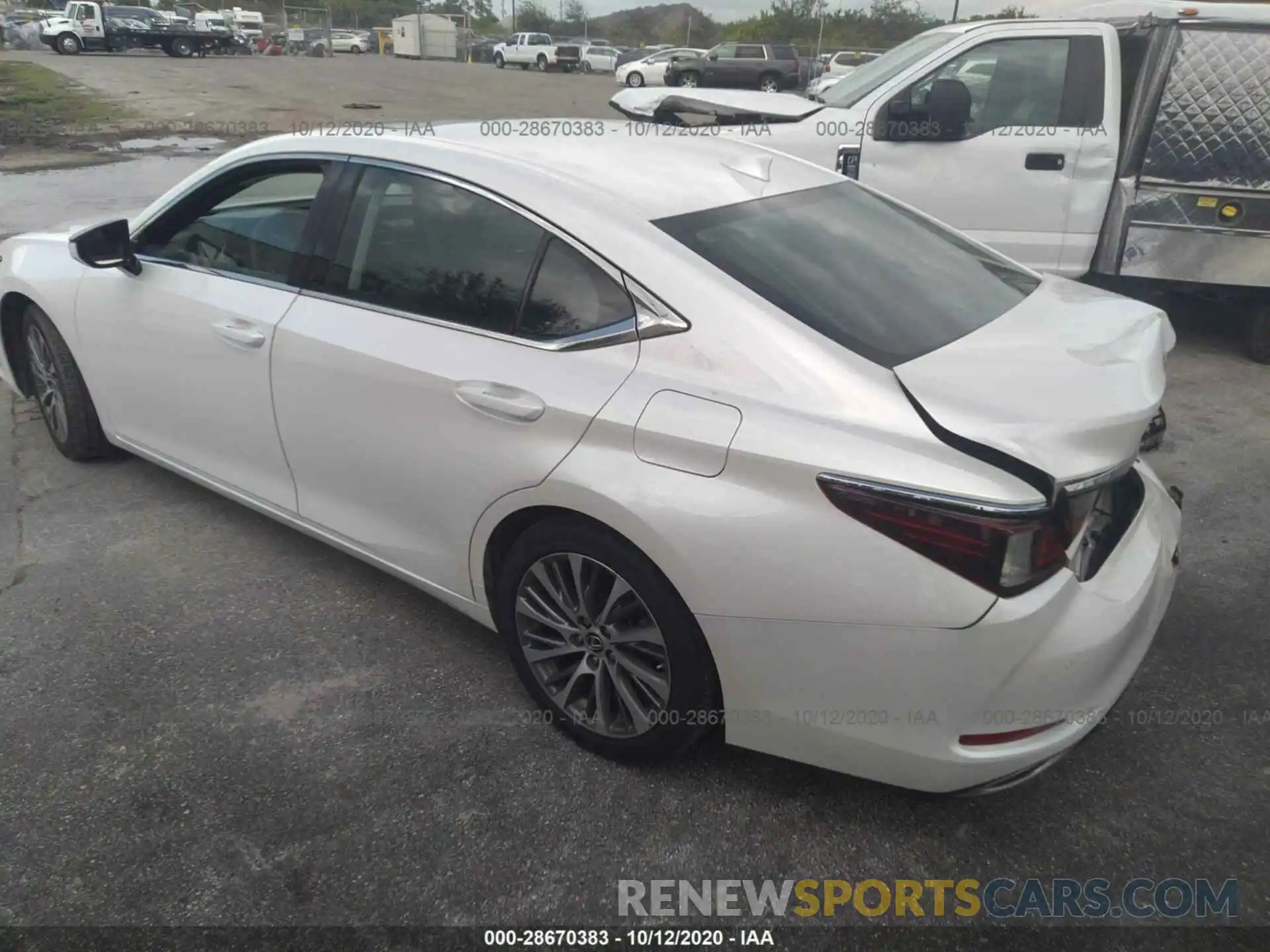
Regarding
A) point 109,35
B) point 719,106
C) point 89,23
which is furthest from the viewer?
point 109,35

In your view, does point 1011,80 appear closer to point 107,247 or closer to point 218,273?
point 218,273

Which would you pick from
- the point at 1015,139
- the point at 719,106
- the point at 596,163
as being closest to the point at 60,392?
the point at 596,163

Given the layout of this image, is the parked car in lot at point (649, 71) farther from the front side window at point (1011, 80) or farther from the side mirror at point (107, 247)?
the side mirror at point (107, 247)

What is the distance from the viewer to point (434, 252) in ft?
8.61

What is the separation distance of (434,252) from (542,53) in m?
50.1

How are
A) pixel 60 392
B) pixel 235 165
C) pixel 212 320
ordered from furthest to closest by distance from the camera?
pixel 60 392 → pixel 235 165 → pixel 212 320

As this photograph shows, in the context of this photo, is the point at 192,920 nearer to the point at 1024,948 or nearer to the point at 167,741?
the point at 167,741

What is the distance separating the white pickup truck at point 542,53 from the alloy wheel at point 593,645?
50.2 meters

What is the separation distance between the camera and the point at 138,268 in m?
3.38

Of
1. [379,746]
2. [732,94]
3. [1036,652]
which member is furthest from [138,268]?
[732,94]

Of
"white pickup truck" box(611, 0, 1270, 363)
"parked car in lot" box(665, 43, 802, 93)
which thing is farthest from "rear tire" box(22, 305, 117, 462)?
"parked car in lot" box(665, 43, 802, 93)

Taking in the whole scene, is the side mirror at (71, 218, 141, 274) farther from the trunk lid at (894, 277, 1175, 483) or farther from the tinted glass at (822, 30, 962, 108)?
the tinted glass at (822, 30, 962, 108)

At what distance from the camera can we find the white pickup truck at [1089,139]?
5.23 meters

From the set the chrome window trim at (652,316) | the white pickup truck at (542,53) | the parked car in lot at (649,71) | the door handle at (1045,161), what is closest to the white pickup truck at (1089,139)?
the door handle at (1045,161)
